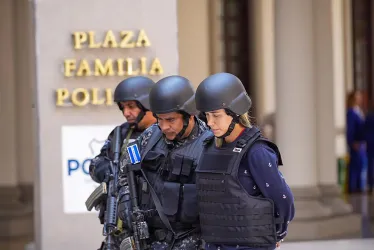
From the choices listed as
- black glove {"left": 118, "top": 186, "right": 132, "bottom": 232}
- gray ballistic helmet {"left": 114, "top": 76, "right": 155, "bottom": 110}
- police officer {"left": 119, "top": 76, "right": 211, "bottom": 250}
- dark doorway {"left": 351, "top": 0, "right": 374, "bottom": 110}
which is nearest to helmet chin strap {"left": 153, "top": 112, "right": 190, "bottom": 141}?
police officer {"left": 119, "top": 76, "right": 211, "bottom": 250}

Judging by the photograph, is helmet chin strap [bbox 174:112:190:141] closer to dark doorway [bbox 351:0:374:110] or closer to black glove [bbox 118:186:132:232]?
black glove [bbox 118:186:132:232]

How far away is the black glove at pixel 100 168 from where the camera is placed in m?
5.67

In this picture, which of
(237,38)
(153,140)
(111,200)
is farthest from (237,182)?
(237,38)

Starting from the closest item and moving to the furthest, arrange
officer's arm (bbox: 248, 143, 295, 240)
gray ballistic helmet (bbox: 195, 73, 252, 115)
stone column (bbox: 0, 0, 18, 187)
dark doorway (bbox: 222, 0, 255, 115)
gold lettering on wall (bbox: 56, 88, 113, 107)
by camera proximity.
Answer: officer's arm (bbox: 248, 143, 295, 240)
gray ballistic helmet (bbox: 195, 73, 252, 115)
gold lettering on wall (bbox: 56, 88, 113, 107)
stone column (bbox: 0, 0, 18, 187)
dark doorway (bbox: 222, 0, 255, 115)

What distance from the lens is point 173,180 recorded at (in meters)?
4.78

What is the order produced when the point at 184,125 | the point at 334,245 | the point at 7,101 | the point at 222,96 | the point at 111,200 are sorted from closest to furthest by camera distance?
the point at 222,96
the point at 184,125
the point at 111,200
the point at 334,245
the point at 7,101

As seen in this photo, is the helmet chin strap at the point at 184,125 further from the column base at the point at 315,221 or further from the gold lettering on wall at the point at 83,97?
the column base at the point at 315,221

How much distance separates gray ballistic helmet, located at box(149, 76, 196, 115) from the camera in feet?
15.7

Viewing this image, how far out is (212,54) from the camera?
523 inches

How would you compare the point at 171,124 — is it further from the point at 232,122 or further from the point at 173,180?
the point at 232,122

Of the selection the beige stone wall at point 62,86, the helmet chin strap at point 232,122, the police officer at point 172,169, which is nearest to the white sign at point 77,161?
the beige stone wall at point 62,86

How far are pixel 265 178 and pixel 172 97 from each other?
90cm

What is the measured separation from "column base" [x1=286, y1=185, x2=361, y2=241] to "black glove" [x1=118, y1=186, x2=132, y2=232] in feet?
16.5

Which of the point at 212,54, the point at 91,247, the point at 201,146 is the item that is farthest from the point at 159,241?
the point at 212,54
